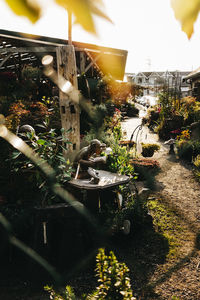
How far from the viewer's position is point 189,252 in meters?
3.23

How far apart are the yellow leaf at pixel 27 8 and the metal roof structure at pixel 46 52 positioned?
690cm

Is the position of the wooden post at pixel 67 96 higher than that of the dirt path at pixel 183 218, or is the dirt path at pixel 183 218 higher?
the wooden post at pixel 67 96

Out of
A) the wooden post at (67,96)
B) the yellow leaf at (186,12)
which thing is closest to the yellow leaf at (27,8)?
the yellow leaf at (186,12)

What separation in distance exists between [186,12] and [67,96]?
315cm

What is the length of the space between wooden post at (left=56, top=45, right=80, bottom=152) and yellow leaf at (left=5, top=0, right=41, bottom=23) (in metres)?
2.85

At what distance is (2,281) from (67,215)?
3.46ft

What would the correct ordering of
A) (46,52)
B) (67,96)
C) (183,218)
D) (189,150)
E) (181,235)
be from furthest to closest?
1. (46,52)
2. (189,150)
3. (183,218)
4. (181,235)
5. (67,96)

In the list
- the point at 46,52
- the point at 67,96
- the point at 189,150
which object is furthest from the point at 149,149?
the point at 46,52

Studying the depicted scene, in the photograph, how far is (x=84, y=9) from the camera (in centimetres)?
29

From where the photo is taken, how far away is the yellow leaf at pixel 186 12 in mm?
291

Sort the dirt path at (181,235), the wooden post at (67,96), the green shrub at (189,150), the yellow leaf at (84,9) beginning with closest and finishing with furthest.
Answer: the yellow leaf at (84,9) < the dirt path at (181,235) < the wooden post at (67,96) < the green shrub at (189,150)

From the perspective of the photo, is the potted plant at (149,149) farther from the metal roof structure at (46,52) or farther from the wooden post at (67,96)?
the wooden post at (67,96)

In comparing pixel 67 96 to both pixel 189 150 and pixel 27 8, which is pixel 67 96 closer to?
pixel 27 8

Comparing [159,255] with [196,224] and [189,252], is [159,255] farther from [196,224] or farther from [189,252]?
[196,224]
